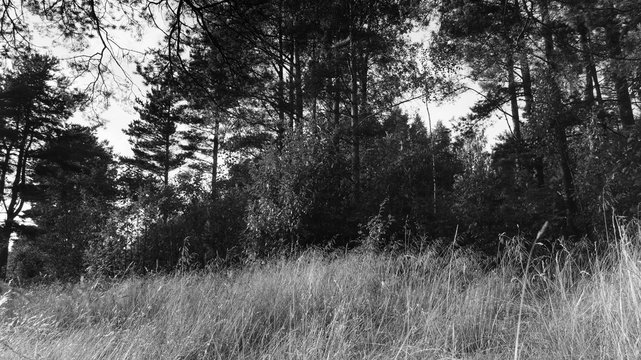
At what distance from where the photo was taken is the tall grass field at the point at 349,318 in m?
2.34

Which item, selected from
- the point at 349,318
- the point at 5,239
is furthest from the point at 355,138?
the point at 5,239

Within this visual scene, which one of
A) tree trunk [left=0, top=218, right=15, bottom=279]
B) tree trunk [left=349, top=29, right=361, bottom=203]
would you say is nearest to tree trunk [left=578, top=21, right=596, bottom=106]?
tree trunk [left=349, top=29, right=361, bottom=203]

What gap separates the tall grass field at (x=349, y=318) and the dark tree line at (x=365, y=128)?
1.65 metres

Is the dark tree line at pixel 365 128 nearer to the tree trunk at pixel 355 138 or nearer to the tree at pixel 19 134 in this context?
the tree trunk at pixel 355 138

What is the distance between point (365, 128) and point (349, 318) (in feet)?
37.6

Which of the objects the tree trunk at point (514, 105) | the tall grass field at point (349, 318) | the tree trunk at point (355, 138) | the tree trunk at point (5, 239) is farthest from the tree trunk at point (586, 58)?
the tree trunk at point (5, 239)

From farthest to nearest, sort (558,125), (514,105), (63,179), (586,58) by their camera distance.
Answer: (63,179) < (514,105) < (558,125) < (586,58)

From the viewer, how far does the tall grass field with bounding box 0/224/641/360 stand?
7.68 feet

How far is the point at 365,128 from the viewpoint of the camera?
14289 mm

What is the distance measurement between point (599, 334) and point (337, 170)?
313 inches

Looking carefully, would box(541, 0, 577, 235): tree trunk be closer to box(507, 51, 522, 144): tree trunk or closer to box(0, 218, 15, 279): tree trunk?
box(507, 51, 522, 144): tree trunk

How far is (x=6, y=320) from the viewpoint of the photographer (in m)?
2.95

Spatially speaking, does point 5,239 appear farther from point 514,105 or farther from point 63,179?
point 514,105

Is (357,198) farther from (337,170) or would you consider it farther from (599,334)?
(599,334)
